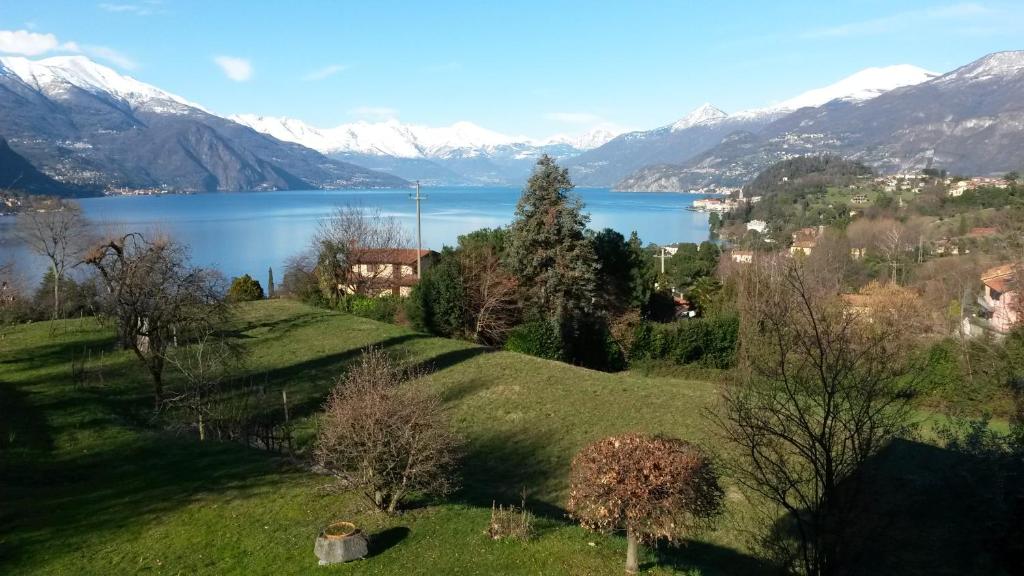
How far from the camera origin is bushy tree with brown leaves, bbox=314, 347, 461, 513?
9555 millimetres

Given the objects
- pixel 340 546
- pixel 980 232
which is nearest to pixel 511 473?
pixel 340 546

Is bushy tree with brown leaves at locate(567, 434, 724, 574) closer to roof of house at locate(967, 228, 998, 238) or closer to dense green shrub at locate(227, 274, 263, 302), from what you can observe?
dense green shrub at locate(227, 274, 263, 302)

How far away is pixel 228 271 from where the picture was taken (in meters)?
65.2

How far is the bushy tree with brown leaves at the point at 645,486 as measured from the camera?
7379 mm

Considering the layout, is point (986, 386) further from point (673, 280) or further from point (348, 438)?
point (673, 280)

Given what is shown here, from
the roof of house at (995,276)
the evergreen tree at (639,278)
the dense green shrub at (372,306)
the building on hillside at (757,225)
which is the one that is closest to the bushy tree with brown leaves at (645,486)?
the evergreen tree at (639,278)

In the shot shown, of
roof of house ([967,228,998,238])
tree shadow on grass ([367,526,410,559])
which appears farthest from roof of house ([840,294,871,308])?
tree shadow on grass ([367,526,410,559])

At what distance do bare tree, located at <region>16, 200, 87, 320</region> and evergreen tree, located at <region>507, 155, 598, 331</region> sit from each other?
66.3 ft

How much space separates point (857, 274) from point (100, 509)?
51.8m

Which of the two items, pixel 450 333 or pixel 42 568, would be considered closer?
pixel 42 568

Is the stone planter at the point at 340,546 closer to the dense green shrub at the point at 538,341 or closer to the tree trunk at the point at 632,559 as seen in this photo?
the tree trunk at the point at 632,559

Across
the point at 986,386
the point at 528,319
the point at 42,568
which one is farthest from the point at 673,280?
the point at 42,568

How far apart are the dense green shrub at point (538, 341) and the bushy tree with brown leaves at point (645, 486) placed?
20686 mm

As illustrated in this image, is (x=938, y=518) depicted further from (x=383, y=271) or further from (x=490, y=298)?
(x=383, y=271)
